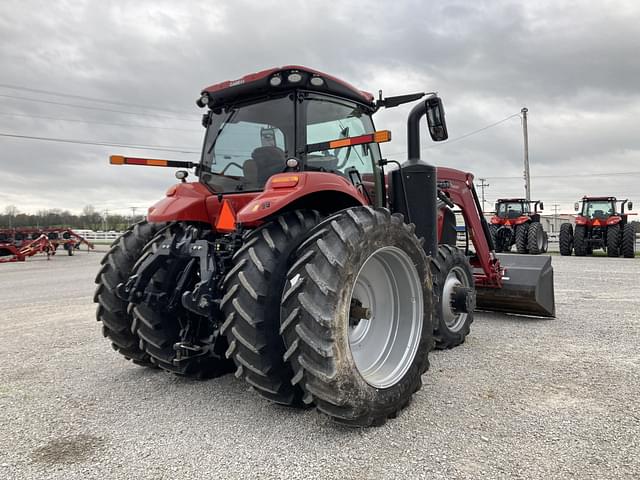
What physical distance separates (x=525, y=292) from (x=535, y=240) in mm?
13089

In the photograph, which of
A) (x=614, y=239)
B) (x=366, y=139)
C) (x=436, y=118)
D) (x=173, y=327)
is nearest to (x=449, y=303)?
(x=436, y=118)

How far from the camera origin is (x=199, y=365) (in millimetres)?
3580

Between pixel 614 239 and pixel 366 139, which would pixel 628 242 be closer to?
pixel 614 239

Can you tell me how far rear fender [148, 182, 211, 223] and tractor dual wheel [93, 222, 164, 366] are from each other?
0.39m

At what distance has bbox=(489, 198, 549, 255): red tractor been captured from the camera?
58.6 feet

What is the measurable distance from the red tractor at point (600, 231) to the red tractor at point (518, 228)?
1101 millimetres

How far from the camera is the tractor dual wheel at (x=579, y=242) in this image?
57.6ft

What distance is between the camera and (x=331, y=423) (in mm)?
2857

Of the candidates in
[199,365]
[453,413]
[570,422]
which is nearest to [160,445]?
[199,365]

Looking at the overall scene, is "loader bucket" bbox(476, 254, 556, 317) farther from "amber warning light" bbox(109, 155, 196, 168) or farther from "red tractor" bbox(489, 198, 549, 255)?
"red tractor" bbox(489, 198, 549, 255)

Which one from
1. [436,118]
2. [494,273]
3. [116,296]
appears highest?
[436,118]

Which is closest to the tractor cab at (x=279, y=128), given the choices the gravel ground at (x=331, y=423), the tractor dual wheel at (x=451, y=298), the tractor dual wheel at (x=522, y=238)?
the tractor dual wheel at (x=451, y=298)

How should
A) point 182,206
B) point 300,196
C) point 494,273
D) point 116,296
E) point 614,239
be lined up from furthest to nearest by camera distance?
1. point 614,239
2. point 494,273
3. point 116,296
4. point 182,206
5. point 300,196

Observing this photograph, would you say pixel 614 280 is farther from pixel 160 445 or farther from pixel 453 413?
pixel 160 445
